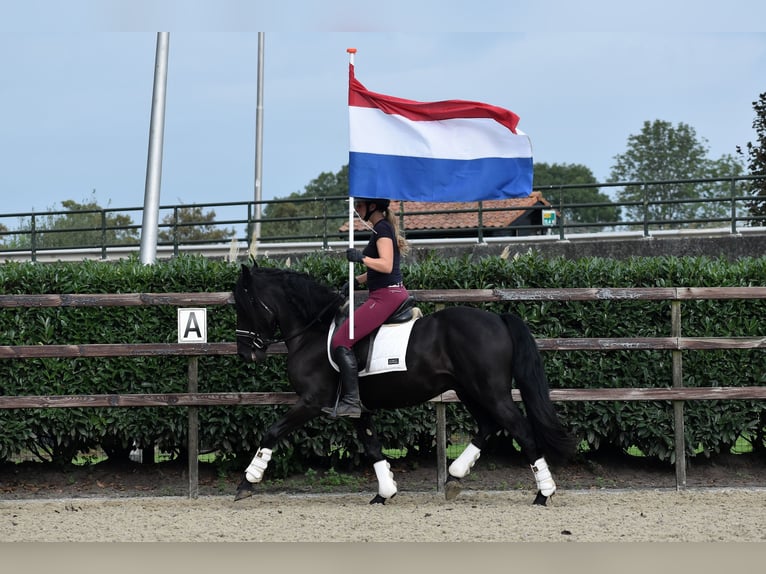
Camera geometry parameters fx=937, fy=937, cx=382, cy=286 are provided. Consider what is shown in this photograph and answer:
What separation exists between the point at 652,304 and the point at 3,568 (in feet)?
19.5

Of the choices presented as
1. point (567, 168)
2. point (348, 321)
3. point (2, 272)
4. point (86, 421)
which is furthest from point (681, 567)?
→ point (567, 168)

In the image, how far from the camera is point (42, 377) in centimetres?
882

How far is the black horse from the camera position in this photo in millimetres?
7227

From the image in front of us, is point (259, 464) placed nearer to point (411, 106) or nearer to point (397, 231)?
point (397, 231)

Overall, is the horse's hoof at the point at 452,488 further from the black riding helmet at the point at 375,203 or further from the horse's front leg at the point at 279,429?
the black riding helmet at the point at 375,203

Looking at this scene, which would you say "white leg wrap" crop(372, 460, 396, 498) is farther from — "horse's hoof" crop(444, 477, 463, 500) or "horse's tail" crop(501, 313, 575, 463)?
"horse's tail" crop(501, 313, 575, 463)

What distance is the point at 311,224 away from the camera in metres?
47.4

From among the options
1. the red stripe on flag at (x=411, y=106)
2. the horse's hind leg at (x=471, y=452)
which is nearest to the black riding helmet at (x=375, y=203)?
the red stripe on flag at (x=411, y=106)

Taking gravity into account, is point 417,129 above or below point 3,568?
above

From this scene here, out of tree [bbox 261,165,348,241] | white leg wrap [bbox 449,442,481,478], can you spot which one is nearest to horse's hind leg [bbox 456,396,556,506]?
white leg wrap [bbox 449,442,481,478]

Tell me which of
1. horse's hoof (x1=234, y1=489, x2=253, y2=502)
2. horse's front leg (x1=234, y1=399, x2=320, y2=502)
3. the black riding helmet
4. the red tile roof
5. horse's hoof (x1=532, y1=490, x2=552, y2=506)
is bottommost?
horse's hoof (x1=234, y1=489, x2=253, y2=502)

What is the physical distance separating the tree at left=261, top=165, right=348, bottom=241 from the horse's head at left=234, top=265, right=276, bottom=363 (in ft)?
50.9

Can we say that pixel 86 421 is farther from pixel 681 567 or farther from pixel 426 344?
pixel 681 567

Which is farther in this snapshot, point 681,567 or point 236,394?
point 236,394
